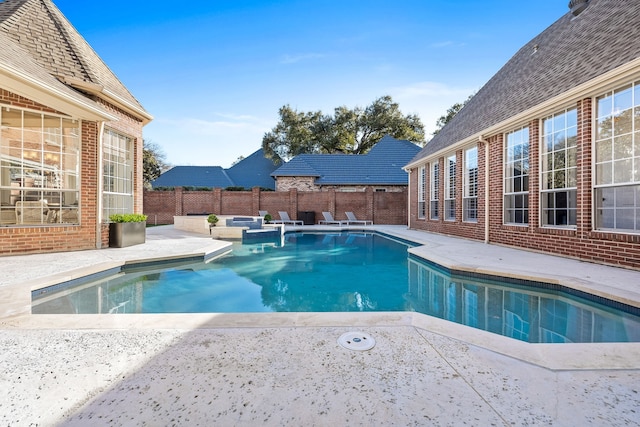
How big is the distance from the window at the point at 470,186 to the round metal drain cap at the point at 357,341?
9132 mm

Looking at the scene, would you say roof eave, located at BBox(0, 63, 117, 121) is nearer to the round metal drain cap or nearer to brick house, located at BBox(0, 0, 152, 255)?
brick house, located at BBox(0, 0, 152, 255)

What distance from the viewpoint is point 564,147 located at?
267 inches

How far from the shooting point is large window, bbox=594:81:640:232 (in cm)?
533

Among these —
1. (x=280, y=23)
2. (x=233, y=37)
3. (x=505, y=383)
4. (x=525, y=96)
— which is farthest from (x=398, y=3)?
(x=505, y=383)

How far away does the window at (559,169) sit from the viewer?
6.64 meters

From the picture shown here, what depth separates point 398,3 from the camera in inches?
401

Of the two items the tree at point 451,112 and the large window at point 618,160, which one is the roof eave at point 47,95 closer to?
the large window at point 618,160

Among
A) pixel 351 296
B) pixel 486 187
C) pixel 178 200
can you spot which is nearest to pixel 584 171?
pixel 486 187

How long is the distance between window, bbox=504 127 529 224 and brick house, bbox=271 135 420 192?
1219 centimetres

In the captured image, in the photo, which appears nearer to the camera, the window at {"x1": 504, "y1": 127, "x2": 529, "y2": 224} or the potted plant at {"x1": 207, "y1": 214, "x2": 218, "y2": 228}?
the window at {"x1": 504, "y1": 127, "x2": 529, "y2": 224}

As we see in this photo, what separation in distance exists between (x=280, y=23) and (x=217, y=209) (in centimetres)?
1190

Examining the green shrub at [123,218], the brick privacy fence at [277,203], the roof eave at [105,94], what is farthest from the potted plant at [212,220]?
the brick privacy fence at [277,203]

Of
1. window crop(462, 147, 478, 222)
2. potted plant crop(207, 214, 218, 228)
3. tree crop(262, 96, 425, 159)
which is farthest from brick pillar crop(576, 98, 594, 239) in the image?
tree crop(262, 96, 425, 159)

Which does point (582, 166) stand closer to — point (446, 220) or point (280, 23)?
point (446, 220)
